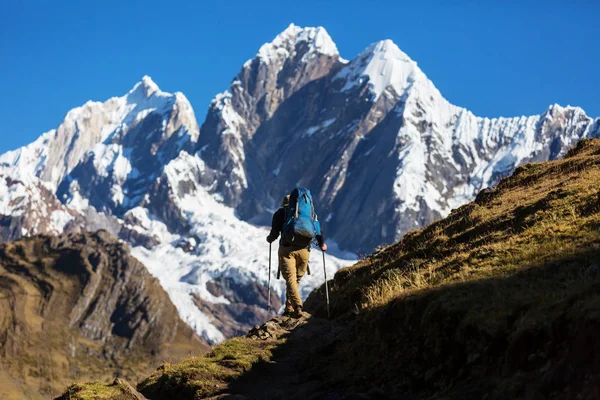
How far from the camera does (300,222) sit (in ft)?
69.1

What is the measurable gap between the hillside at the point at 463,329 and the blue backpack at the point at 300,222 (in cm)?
205

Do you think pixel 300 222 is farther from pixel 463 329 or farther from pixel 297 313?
pixel 463 329

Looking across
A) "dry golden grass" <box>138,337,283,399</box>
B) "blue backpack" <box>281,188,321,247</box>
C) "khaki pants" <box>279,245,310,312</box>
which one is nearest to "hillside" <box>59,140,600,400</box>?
"dry golden grass" <box>138,337,283,399</box>

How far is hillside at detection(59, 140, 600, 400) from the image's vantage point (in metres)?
10.4

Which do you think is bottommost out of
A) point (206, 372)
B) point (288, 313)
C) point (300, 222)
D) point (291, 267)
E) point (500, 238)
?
point (206, 372)

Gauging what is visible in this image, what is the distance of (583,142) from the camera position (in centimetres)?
2972

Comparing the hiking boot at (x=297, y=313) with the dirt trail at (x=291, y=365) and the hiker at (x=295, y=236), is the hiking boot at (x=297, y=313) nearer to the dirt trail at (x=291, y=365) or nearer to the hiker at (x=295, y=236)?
the hiker at (x=295, y=236)

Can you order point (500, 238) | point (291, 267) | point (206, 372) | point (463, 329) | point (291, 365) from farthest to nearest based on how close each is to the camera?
point (291, 267) → point (500, 238) → point (291, 365) → point (206, 372) → point (463, 329)

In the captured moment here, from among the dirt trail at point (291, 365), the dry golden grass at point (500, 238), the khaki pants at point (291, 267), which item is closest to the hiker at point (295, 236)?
the khaki pants at point (291, 267)

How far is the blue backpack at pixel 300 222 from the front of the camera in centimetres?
2094

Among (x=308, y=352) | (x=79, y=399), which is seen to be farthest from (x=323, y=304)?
(x=79, y=399)

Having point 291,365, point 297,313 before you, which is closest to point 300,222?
point 297,313

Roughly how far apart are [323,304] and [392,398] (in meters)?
11.4

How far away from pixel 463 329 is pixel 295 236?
30.7 ft
